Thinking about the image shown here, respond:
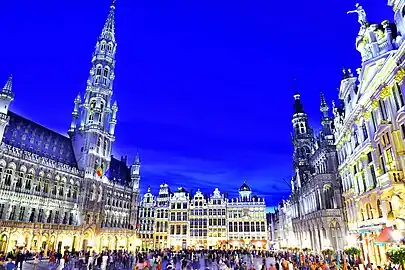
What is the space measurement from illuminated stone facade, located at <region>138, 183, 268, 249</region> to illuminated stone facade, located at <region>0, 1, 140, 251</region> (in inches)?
490

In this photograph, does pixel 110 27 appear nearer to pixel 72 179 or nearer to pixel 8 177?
pixel 72 179

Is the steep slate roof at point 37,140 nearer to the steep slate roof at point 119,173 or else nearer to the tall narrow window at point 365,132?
the steep slate roof at point 119,173

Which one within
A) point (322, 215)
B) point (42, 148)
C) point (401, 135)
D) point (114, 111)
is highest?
point (114, 111)

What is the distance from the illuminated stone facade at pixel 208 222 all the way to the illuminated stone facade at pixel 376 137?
52.8m

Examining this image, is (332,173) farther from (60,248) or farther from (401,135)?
(60,248)

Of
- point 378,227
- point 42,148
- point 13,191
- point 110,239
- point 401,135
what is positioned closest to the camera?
point 401,135

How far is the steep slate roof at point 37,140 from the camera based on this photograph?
4870cm

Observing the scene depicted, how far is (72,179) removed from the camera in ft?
182

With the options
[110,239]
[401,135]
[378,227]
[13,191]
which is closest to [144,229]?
[110,239]

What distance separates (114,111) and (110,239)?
3099 cm

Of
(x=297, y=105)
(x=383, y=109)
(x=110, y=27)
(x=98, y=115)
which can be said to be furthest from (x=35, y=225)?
(x=297, y=105)

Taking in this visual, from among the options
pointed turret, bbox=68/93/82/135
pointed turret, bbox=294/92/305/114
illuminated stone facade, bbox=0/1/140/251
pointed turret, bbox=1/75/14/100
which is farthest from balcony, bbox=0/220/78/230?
pointed turret, bbox=294/92/305/114

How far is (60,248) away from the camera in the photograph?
163 ft

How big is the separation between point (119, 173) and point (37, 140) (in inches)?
1052
